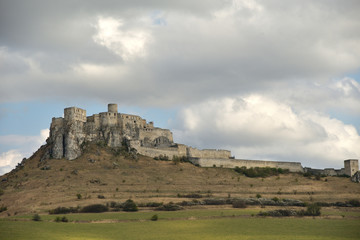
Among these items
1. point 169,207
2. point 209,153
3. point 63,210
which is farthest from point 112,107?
point 169,207

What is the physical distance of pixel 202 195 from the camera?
271 feet

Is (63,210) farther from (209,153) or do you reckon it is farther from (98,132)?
(209,153)

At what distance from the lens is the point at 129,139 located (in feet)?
336

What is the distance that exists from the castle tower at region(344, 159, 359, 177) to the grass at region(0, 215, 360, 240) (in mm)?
47300

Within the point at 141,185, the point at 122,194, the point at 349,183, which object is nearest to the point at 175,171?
the point at 141,185

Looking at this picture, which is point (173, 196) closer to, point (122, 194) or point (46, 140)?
point (122, 194)

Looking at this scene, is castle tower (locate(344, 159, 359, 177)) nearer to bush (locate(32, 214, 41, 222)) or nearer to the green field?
the green field

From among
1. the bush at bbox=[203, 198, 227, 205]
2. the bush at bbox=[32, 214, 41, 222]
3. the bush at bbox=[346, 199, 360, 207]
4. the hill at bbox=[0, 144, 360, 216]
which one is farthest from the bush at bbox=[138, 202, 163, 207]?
the bush at bbox=[346, 199, 360, 207]

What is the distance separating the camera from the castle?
98.1 meters

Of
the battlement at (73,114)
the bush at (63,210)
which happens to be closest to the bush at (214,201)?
the bush at (63,210)

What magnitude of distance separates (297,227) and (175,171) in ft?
131

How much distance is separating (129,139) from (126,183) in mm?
16246

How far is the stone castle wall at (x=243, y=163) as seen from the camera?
106188mm

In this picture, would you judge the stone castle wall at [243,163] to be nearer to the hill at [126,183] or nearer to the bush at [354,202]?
the hill at [126,183]
